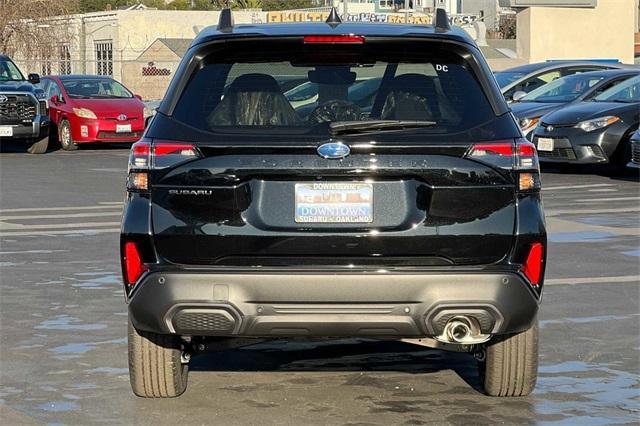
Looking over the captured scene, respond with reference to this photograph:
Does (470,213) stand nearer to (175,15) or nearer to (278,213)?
(278,213)

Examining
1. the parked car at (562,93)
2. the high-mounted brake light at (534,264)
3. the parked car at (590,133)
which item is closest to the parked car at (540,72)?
the parked car at (562,93)

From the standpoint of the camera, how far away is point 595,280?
10.7 meters

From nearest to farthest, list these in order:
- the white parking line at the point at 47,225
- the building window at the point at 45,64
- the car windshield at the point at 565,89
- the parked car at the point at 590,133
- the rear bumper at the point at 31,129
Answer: the white parking line at the point at 47,225 < the parked car at the point at 590,133 < the car windshield at the point at 565,89 < the rear bumper at the point at 31,129 < the building window at the point at 45,64

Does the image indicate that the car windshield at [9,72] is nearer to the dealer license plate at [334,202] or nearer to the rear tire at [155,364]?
the rear tire at [155,364]

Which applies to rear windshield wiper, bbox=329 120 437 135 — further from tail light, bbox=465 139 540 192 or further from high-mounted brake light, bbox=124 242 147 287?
high-mounted brake light, bbox=124 242 147 287

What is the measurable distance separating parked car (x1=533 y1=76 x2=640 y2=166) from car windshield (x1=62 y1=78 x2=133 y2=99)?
37.3 ft

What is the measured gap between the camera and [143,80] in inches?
2061

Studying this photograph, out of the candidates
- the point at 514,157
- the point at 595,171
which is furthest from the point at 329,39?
the point at 595,171

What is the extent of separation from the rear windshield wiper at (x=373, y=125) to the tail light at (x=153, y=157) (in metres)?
0.61

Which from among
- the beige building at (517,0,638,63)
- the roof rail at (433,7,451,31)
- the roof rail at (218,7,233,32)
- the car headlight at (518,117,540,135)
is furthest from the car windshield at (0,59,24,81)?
the roof rail at (433,7,451,31)

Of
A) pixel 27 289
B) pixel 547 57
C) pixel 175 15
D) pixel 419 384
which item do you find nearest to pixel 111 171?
pixel 27 289

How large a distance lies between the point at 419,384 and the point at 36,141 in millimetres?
20986

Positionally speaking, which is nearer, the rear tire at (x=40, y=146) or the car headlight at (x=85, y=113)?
the rear tire at (x=40, y=146)

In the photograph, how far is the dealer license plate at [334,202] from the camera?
238 inches
